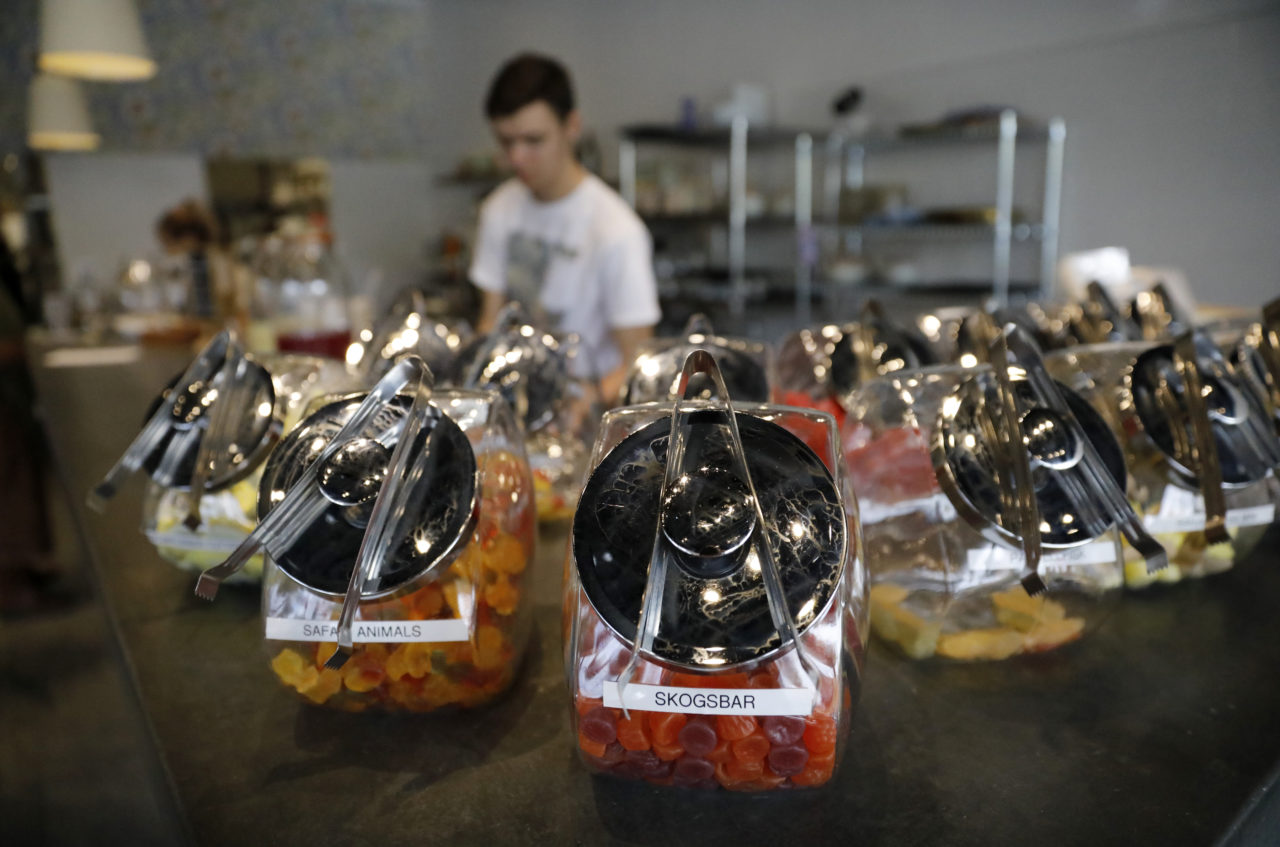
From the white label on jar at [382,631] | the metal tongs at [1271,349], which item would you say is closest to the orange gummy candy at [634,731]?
the white label on jar at [382,631]

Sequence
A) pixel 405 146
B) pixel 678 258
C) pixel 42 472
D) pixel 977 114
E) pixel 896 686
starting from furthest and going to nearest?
1. pixel 405 146
2. pixel 678 258
3. pixel 977 114
4. pixel 42 472
5. pixel 896 686

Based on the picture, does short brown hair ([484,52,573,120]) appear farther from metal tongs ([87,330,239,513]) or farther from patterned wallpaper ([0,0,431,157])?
patterned wallpaper ([0,0,431,157])

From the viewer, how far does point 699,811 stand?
0.48 meters

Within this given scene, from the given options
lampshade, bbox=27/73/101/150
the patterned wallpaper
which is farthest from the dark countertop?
the patterned wallpaper

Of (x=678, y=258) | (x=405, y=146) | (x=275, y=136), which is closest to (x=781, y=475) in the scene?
(x=678, y=258)

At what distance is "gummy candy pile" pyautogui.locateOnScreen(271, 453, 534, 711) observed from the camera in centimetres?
55

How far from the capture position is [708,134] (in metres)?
4.52

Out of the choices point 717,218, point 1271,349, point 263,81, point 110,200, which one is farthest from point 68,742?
point 263,81

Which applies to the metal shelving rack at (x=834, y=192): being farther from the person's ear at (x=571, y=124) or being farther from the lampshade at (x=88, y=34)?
the lampshade at (x=88, y=34)

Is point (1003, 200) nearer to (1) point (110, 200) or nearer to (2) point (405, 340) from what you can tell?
(2) point (405, 340)

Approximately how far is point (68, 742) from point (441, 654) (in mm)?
1930

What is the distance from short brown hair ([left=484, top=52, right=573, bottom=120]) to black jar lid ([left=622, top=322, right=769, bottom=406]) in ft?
4.76

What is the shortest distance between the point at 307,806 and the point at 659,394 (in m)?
0.48

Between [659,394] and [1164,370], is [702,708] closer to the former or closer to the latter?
[659,394]
